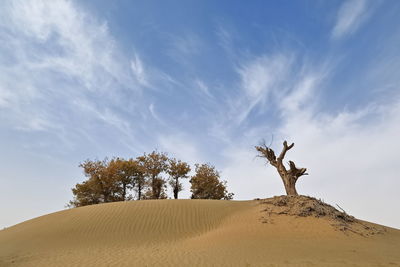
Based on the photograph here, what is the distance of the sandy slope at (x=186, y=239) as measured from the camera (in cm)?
1022

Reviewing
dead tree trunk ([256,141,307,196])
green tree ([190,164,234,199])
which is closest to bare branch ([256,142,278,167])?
dead tree trunk ([256,141,307,196])

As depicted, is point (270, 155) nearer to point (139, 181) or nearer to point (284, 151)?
point (284, 151)

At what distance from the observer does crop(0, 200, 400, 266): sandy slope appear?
402 inches

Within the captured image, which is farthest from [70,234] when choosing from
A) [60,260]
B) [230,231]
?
[230,231]

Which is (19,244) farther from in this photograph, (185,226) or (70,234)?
(185,226)

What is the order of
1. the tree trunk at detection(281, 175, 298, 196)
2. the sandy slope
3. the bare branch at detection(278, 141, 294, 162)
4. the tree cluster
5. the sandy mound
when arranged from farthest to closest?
the tree cluster < the bare branch at detection(278, 141, 294, 162) < the tree trunk at detection(281, 175, 298, 196) < the sandy mound < the sandy slope

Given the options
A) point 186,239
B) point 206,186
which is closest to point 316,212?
point 186,239

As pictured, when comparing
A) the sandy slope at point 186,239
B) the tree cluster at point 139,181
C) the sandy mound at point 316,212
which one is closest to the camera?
the sandy slope at point 186,239

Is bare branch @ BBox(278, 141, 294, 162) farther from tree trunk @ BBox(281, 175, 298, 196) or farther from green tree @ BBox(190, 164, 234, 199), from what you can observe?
green tree @ BBox(190, 164, 234, 199)

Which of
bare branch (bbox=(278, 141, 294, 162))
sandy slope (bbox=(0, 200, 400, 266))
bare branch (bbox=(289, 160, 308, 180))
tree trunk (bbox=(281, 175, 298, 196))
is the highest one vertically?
bare branch (bbox=(278, 141, 294, 162))

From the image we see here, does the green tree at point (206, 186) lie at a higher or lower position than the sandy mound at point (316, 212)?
higher

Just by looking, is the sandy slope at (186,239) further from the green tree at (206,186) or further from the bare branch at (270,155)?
the green tree at (206,186)

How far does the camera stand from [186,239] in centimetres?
1501

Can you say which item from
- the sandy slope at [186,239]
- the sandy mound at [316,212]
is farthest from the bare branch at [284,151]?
the sandy mound at [316,212]
